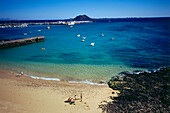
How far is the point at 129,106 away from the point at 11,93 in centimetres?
1247

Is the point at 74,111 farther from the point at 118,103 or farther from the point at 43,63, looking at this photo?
the point at 43,63

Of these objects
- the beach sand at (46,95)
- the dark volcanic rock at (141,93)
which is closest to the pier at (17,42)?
the beach sand at (46,95)

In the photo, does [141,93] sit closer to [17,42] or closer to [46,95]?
[46,95]

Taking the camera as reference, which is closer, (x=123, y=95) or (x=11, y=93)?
(x=123, y=95)

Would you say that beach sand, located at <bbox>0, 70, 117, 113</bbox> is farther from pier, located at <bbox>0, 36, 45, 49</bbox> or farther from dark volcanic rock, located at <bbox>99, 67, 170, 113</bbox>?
pier, located at <bbox>0, 36, 45, 49</bbox>

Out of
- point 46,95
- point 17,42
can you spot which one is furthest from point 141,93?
point 17,42

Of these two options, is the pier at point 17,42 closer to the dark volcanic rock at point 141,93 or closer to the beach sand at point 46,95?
the beach sand at point 46,95

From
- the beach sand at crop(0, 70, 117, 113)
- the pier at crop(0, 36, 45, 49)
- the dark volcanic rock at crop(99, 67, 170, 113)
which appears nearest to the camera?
the dark volcanic rock at crop(99, 67, 170, 113)

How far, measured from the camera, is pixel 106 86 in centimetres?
1511

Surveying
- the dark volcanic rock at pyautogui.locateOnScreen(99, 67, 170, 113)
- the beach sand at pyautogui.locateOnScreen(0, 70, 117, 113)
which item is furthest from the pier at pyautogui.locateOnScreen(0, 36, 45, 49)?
the dark volcanic rock at pyautogui.locateOnScreen(99, 67, 170, 113)

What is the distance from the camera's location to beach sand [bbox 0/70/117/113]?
11.2 metres

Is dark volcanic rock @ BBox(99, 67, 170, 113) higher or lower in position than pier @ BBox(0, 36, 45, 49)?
lower

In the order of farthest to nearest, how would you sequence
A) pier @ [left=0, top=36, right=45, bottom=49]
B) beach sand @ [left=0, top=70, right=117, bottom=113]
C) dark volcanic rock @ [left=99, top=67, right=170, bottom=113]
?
pier @ [left=0, top=36, right=45, bottom=49] < beach sand @ [left=0, top=70, right=117, bottom=113] < dark volcanic rock @ [left=99, top=67, right=170, bottom=113]

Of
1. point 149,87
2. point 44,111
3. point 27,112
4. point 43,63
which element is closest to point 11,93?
point 27,112
